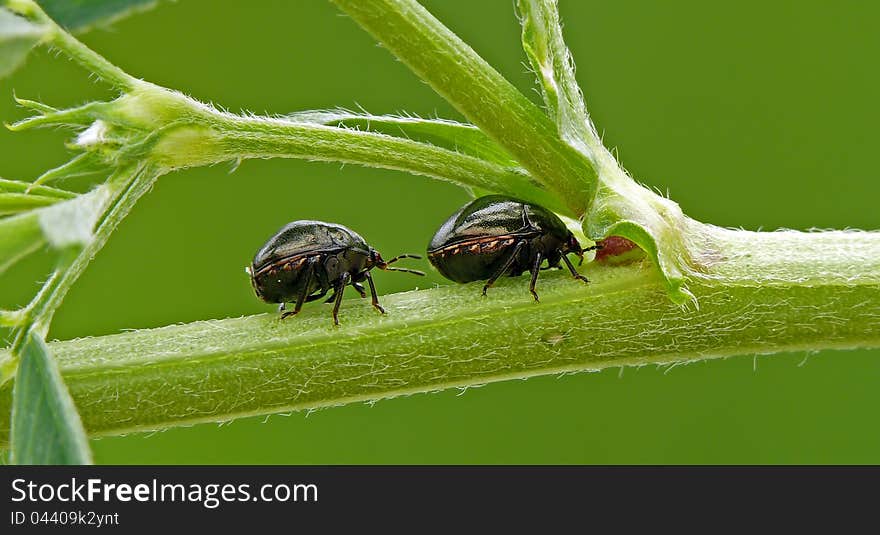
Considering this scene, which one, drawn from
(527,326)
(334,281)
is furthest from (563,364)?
(334,281)

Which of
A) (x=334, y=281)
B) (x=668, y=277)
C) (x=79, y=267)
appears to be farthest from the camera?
(x=334, y=281)

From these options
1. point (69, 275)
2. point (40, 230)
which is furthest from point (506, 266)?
point (40, 230)

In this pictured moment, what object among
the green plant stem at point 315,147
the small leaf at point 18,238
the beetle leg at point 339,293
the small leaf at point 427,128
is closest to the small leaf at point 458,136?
the small leaf at point 427,128

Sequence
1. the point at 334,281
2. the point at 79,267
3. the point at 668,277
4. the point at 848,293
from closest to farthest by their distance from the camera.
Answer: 1. the point at 79,267
2. the point at 668,277
3. the point at 848,293
4. the point at 334,281

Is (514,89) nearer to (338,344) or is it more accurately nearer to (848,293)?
(338,344)

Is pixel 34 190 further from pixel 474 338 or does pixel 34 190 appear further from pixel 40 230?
pixel 474 338

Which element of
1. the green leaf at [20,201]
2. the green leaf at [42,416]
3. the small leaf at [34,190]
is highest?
the small leaf at [34,190]

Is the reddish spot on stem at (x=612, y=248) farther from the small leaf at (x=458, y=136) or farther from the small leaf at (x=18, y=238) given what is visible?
the small leaf at (x=18, y=238)
